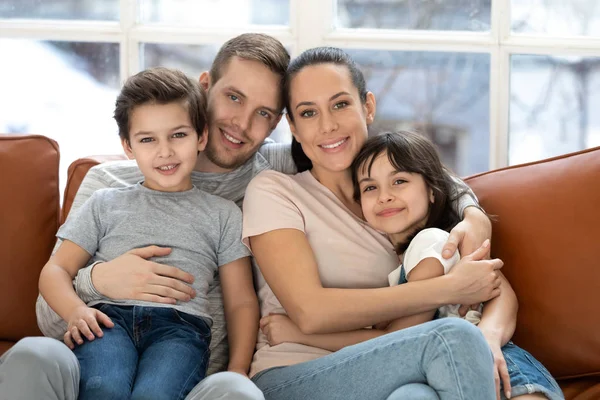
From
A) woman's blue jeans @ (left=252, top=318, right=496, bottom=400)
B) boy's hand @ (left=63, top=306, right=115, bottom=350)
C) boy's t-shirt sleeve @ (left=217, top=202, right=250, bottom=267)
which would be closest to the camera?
woman's blue jeans @ (left=252, top=318, right=496, bottom=400)

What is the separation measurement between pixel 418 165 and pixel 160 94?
0.62m

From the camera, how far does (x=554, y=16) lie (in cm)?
244

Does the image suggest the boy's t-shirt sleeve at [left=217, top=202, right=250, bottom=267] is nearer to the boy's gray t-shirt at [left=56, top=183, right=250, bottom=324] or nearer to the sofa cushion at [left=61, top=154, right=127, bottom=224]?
the boy's gray t-shirt at [left=56, top=183, right=250, bottom=324]

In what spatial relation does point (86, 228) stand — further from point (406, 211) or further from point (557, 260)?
point (557, 260)

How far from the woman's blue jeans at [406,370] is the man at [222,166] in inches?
10.9

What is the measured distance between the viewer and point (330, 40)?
2.43 metres

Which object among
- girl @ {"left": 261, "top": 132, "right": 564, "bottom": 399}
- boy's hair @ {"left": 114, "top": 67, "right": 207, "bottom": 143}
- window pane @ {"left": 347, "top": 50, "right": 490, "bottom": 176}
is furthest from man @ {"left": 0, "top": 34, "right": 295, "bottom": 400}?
window pane @ {"left": 347, "top": 50, "right": 490, "bottom": 176}

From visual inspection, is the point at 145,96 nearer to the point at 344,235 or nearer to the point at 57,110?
the point at 344,235

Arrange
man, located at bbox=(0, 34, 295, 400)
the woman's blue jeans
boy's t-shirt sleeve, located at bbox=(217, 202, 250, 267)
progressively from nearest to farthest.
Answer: the woman's blue jeans
man, located at bbox=(0, 34, 295, 400)
boy's t-shirt sleeve, located at bbox=(217, 202, 250, 267)

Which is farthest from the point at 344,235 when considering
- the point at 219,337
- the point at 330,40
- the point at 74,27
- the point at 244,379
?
the point at 74,27

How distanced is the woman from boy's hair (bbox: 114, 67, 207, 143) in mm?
219

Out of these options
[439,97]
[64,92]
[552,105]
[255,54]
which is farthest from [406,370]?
[64,92]

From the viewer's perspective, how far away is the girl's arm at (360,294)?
1636 millimetres

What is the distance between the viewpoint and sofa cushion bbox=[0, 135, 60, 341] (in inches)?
75.4
